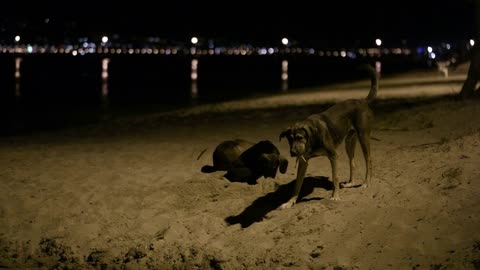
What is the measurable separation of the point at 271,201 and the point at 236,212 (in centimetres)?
60

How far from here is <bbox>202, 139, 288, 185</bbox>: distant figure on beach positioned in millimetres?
9164

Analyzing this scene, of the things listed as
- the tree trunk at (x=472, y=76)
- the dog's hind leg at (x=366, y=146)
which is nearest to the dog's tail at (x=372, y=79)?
the dog's hind leg at (x=366, y=146)

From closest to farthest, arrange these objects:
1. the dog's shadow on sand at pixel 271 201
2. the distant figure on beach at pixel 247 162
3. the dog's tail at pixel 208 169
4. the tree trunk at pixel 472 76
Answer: the dog's shadow on sand at pixel 271 201 < the distant figure on beach at pixel 247 162 < the dog's tail at pixel 208 169 < the tree trunk at pixel 472 76

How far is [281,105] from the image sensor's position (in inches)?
838

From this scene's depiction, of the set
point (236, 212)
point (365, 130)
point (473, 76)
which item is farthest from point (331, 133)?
point (473, 76)

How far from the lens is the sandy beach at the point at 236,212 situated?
20.3ft

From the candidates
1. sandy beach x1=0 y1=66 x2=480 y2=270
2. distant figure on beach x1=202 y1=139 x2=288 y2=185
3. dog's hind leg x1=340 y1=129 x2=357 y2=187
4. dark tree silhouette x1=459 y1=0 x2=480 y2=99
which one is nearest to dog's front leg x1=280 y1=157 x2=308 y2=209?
sandy beach x1=0 y1=66 x2=480 y2=270

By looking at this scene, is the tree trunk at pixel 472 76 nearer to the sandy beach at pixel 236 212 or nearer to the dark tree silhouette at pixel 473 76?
the dark tree silhouette at pixel 473 76

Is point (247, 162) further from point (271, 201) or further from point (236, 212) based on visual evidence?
point (236, 212)

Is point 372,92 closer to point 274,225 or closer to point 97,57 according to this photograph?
point 274,225

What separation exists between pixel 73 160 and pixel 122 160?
0.93m

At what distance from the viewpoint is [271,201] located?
8.24m

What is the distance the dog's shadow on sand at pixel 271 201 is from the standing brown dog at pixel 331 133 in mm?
332

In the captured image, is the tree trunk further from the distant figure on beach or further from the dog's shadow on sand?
the dog's shadow on sand
